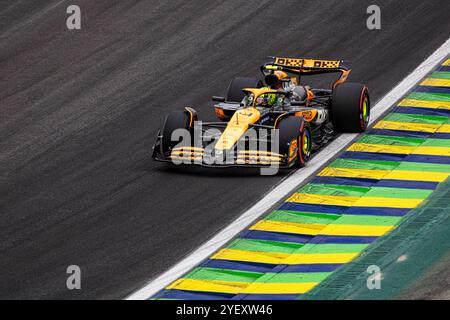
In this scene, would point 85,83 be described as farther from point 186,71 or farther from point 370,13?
point 370,13

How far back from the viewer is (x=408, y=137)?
25828 millimetres

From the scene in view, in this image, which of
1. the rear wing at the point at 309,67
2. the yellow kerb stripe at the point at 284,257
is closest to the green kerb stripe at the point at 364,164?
the rear wing at the point at 309,67

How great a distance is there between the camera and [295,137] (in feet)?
77.6

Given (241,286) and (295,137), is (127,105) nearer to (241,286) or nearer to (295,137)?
(295,137)

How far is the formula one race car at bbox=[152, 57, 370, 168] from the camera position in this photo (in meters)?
23.6

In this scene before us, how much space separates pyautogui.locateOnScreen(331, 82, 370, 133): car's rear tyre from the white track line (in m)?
0.27

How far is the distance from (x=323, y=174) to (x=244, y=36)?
895 centimetres

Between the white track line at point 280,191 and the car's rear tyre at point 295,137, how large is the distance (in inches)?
12.9

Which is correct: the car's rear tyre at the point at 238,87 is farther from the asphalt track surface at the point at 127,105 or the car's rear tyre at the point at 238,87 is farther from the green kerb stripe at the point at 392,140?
the green kerb stripe at the point at 392,140

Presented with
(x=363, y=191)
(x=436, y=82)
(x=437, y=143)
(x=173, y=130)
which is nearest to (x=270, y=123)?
(x=173, y=130)

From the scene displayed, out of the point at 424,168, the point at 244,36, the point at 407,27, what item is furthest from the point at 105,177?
the point at 407,27
